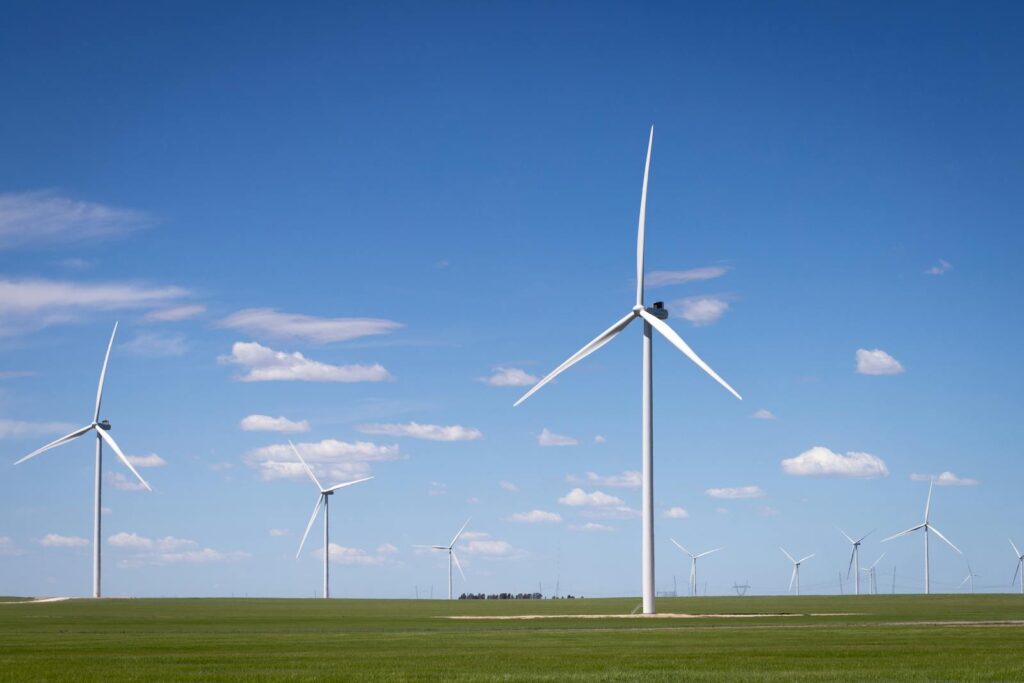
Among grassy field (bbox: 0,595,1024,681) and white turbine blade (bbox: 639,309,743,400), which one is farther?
white turbine blade (bbox: 639,309,743,400)

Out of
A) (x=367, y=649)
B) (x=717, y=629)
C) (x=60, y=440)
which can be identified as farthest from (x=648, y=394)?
(x=60, y=440)

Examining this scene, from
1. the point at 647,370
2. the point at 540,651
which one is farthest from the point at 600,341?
the point at 540,651

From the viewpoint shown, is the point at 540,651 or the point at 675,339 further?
the point at 675,339

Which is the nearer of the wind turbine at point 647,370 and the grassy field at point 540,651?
the grassy field at point 540,651

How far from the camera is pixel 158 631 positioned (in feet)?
210

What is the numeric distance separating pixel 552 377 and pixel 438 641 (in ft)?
103

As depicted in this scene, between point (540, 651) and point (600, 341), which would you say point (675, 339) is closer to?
point (600, 341)

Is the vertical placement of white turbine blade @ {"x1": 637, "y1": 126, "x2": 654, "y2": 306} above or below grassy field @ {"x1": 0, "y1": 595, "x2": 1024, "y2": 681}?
above

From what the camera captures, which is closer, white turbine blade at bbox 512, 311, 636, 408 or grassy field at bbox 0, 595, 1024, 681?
grassy field at bbox 0, 595, 1024, 681

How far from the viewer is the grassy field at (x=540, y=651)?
33.0 meters

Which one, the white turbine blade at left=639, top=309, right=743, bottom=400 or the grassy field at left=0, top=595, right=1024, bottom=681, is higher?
the white turbine blade at left=639, top=309, right=743, bottom=400

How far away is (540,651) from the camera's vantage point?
141 ft

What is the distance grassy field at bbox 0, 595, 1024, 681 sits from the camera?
3303 cm

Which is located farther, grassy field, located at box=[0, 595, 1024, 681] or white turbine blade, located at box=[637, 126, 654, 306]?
white turbine blade, located at box=[637, 126, 654, 306]
